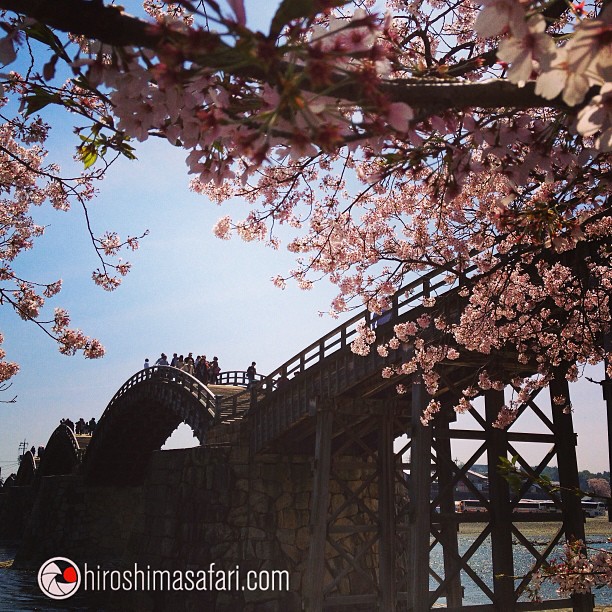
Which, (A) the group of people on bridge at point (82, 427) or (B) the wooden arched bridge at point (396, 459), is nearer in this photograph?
(B) the wooden arched bridge at point (396, 459)

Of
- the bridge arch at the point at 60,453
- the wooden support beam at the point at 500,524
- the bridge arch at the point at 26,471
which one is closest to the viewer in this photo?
the wooden support beam at the point at 500,524

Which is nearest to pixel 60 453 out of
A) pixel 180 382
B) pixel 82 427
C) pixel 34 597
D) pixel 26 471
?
pixel 82 427

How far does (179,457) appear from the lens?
20531 millimetres

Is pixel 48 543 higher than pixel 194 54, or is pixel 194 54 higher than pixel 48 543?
pixel 194 54

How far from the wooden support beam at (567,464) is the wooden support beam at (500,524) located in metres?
0.87

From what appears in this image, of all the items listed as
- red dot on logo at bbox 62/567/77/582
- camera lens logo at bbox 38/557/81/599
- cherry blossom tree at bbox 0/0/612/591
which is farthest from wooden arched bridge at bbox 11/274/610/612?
red dot on logo at bbox 62/567/77/582

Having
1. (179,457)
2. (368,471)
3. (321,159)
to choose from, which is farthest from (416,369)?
(179,457)

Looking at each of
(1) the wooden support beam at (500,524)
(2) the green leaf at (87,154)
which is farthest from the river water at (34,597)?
(2) the green leaf at (87,154)

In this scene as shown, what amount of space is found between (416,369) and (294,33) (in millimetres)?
9692

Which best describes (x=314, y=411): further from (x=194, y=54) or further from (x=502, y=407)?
(x=194, y=54)

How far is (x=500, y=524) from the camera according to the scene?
11.2 m

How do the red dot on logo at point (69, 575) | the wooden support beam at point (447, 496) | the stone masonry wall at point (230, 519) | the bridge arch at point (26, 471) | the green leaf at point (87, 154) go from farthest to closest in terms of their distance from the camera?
the bridge arch at point (26, 471)
the red dot on logo at point (69, 575)
the stone masonry wall at point (230, 519)
the wooden support beam at point (447, 496)
the green leaf at point (87, 154)

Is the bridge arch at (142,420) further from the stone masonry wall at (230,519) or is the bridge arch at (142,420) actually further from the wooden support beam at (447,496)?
the wooden support beam at (447,496)

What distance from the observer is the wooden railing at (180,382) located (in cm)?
2162
